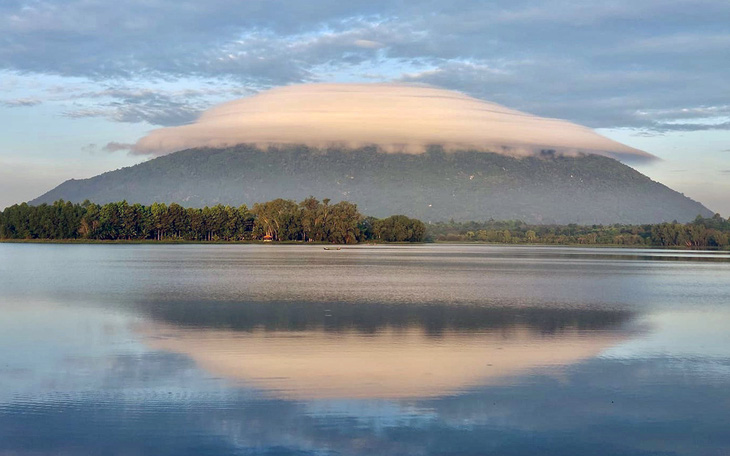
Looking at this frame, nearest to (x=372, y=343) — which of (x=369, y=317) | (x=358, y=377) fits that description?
(x=358, y=377)

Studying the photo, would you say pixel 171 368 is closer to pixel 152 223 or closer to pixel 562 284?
pixel 562 284

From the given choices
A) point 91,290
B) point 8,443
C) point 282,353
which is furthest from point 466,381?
point 91,290

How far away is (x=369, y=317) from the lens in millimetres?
33688

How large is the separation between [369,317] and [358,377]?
1368 cm

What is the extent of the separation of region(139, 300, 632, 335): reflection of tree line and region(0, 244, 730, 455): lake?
0.41 feet

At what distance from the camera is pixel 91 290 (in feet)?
156

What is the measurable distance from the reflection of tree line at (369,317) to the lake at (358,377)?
4.9 inches

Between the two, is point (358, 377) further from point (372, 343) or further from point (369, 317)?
point (369, 317)

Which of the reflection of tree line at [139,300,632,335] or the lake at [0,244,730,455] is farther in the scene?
the reflection of tree line at [139,300,632,335]

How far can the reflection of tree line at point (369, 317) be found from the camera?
30.6m

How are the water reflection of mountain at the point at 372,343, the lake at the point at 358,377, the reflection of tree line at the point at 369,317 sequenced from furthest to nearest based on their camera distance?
the reflection of tree line at the point at 369,317
the water reflection of mountain at the point at 372,343
the lake at the point at 358,377

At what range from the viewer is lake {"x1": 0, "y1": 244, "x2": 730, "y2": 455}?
47.6 feet

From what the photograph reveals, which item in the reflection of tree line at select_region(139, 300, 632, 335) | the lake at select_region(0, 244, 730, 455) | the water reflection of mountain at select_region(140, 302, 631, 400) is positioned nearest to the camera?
the lake at select_region(0, 244, 730, 455)

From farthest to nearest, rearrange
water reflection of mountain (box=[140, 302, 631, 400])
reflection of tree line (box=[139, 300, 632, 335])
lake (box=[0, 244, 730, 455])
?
reflection of tree line (box=[139, 300, 632, 335]) < water reflection of mountain (box=[140, 302, 631, 400]) < lake (box=[0, 244, 730, 455])
